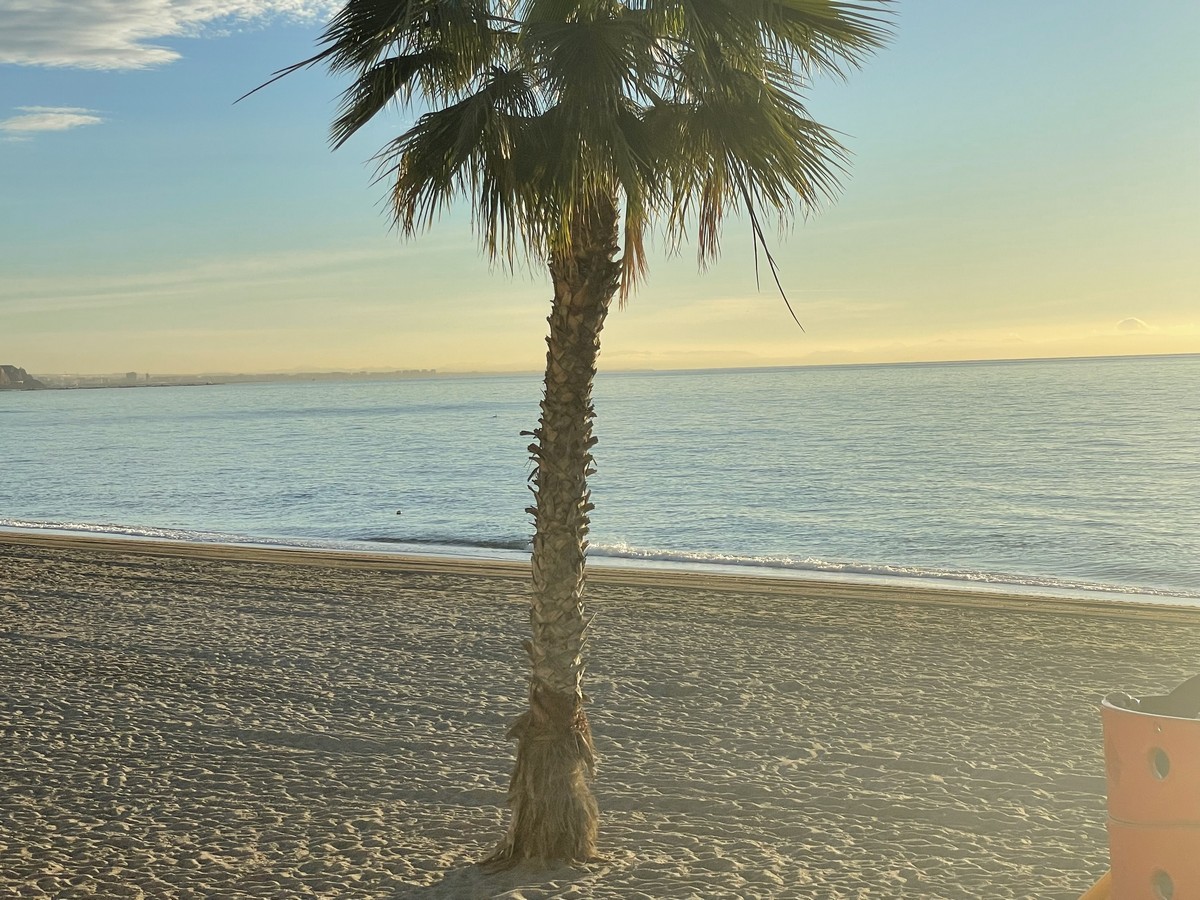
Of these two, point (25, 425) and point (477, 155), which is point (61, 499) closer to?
point (477, 155)

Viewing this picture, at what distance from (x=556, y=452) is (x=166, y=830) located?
2.83 m

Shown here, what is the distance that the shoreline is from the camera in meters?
12.0

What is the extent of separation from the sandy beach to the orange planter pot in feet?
8.13

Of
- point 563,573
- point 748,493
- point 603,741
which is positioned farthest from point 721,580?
point 748,493

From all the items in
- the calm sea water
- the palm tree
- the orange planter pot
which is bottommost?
the calm sea water

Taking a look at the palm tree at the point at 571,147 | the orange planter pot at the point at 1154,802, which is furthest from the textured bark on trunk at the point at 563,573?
the orange planter pot at the point at 1154,802

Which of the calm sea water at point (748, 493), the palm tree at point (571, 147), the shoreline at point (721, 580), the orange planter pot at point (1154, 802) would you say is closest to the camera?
the orange planter pot at point (1154, 802)

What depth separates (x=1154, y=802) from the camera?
2.35 m

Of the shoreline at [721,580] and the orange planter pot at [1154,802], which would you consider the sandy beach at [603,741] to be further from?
the orange planter pot at [1154,802]

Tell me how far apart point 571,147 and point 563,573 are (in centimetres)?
182

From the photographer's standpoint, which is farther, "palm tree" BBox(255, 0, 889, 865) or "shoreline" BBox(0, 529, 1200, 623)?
"shoreline" BBox(0, 529, 1200, 623)

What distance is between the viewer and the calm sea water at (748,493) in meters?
20.3

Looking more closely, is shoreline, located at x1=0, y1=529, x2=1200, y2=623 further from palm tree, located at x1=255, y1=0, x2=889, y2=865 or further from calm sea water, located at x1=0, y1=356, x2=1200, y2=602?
palm tree, located at x1=255, y1=0, x2=889, y2=865

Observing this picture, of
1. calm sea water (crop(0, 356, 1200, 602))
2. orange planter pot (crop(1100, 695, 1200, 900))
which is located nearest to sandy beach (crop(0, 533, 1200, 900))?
orange planter pot (crop(1100, 695, 1200, 900))
